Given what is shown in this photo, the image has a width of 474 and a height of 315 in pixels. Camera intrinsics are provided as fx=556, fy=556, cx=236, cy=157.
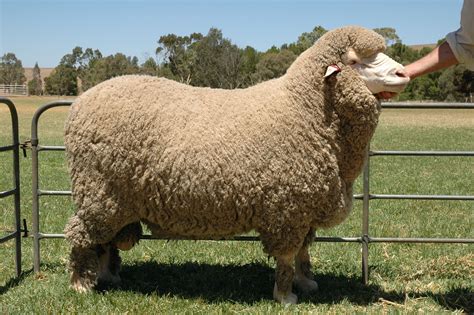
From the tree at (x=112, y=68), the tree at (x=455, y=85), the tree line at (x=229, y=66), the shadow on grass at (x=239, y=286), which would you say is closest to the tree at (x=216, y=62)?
the tree line at (x=229, y=66)

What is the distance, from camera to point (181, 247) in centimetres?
562

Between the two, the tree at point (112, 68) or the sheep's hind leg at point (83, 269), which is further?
the tree at point (112, 68)

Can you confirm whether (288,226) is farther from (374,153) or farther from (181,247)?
(181,247)

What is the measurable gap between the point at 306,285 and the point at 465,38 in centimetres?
220

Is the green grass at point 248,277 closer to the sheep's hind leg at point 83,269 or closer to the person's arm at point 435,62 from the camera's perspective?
the sheep's hind leg at point 83,269

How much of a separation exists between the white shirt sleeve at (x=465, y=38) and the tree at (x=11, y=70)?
116171 mm

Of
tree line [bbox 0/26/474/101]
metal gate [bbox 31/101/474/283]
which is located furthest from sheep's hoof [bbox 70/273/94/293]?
tree line [bbox 0/26/474/101]

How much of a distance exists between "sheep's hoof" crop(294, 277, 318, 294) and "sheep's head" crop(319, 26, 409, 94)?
1613 millimetres

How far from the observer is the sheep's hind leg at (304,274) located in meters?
4.46

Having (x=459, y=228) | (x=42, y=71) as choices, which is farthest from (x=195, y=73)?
(x=42, y=71)

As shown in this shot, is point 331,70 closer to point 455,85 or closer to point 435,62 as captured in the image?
point 435,62

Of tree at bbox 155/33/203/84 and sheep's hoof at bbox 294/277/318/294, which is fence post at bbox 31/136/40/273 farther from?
tree at bbox 155/33/203/84

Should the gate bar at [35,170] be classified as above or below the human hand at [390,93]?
below

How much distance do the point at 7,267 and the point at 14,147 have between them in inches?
44.4
